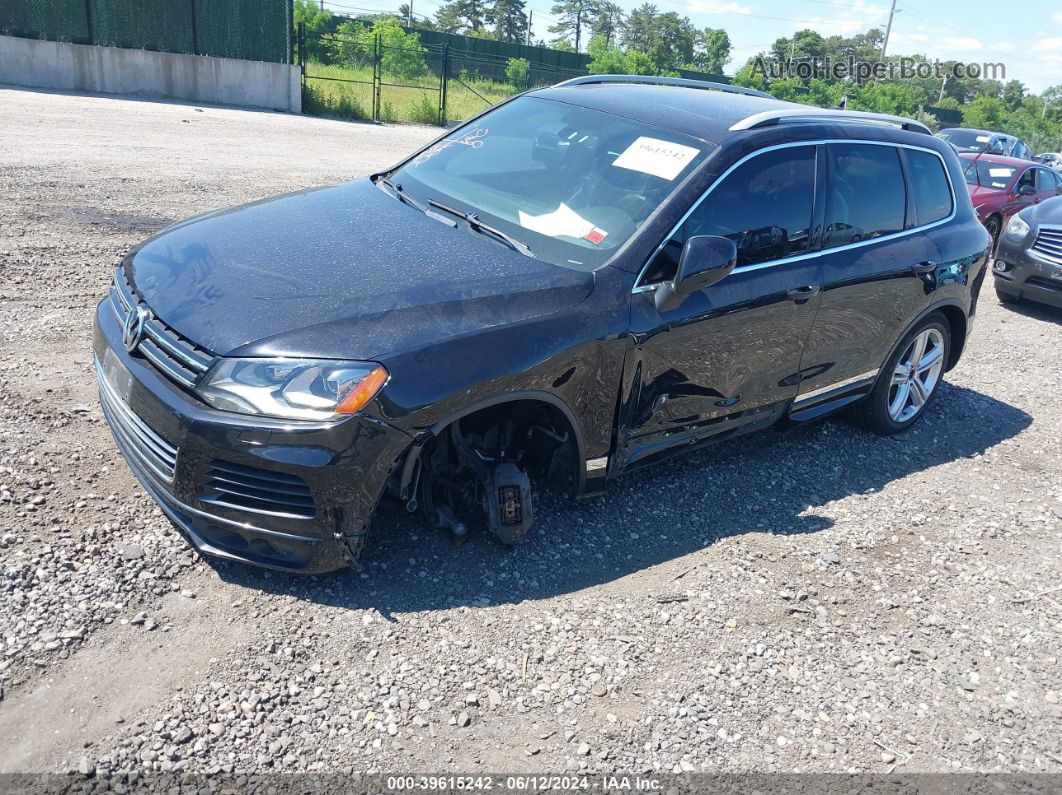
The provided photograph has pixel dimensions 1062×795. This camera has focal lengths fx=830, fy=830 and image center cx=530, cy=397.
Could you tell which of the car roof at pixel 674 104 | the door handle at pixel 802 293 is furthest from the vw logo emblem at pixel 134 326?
the door handle at pixel 802 293

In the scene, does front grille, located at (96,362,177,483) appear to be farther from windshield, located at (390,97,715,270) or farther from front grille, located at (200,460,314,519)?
windshield, located at (390,97,715,270)

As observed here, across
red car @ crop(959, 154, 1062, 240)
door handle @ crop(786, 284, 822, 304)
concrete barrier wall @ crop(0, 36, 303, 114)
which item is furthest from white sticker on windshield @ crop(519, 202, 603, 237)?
concrete barrier wall @ crop(0, 36, 303, 114)

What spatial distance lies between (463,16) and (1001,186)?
8076 centimetres

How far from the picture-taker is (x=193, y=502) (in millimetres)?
3020

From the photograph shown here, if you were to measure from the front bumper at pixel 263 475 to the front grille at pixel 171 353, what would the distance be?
5 centimetres

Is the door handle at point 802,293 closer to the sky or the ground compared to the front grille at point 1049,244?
closer to the sky

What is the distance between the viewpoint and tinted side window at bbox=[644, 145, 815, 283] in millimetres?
3799

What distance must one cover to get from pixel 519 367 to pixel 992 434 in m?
4.24

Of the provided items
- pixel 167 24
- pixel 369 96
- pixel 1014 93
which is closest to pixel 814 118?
pixel 167 24

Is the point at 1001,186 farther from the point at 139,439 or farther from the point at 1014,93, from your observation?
the point at 1014,93

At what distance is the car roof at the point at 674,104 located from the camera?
4.14m

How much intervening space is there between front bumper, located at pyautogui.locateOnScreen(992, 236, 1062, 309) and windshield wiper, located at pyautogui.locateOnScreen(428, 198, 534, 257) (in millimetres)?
7633

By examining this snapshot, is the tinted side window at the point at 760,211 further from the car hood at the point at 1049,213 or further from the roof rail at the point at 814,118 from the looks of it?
the car hood at the point at 1049,213

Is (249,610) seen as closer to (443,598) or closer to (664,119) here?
(443,598)
